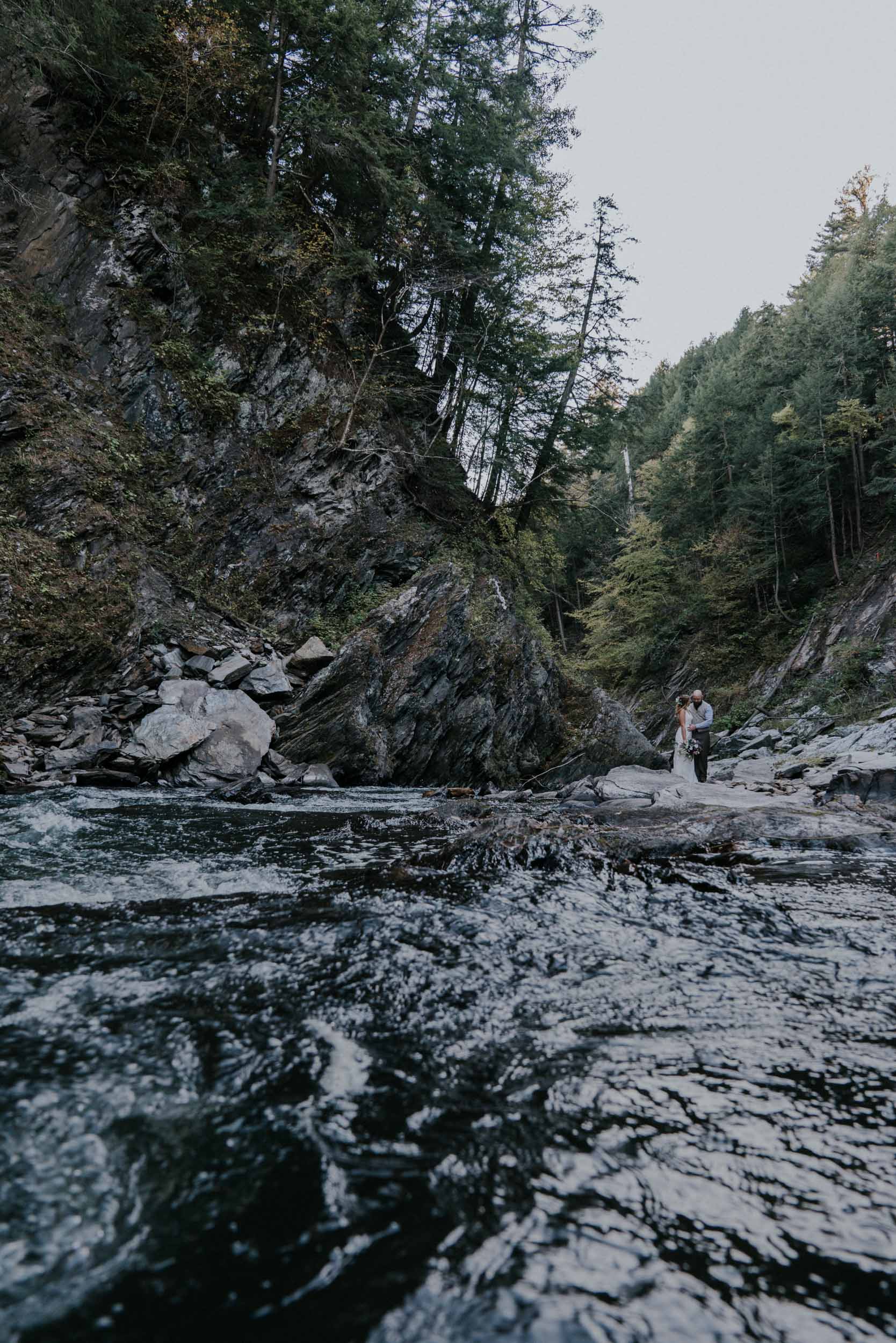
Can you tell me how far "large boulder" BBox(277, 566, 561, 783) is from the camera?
469 inches

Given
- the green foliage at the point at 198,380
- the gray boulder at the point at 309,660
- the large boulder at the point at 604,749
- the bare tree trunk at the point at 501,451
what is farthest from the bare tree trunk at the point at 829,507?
the green foliage at the point at 198,380

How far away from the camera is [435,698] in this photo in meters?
14.0

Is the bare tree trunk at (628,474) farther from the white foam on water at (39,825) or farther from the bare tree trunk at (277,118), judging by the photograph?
the white foam on water at (39,825)

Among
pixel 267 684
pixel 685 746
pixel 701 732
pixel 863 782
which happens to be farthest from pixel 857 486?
pixel 267 684

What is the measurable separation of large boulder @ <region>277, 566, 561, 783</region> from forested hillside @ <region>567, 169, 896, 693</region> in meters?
9.90

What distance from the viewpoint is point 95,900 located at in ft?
13.3

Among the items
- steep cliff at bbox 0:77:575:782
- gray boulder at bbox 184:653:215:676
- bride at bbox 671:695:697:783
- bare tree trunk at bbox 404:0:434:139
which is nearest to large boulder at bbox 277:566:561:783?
steep cliff at bbox 0:77:575:782

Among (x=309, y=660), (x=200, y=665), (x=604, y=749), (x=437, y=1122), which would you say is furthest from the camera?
(x=604, y=749)

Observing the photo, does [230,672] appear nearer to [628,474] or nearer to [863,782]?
[863,782]

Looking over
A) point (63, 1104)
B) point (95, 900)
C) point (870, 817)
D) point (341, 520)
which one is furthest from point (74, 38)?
point (870, 817)

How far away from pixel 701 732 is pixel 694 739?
0.21m

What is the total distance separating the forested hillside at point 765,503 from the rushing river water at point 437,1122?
22284 millimetres

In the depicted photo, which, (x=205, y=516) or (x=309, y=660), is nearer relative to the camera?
(x=309, y=660)

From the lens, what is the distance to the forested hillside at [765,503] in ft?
99.5
